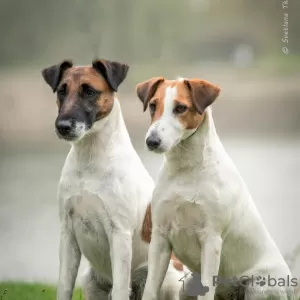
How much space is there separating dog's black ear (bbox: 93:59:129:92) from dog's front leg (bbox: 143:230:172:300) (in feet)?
2.81

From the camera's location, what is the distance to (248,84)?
4820mm

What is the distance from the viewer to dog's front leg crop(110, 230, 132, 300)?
13.0ft

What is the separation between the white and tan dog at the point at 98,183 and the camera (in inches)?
156

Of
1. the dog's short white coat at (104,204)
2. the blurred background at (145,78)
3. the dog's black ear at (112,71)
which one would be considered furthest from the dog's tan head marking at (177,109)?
the blurred background at (145,78)

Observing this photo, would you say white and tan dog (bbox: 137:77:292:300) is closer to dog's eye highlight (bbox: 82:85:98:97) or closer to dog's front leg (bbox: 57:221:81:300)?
dog's eye highlight (bbox: 82:85:98:97)

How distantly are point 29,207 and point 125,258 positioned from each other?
1192 millimetres

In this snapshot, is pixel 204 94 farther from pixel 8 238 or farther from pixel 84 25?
pixel 8 238

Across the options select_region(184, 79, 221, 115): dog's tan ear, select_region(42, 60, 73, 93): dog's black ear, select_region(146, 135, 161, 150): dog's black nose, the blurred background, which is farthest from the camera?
the blurred background

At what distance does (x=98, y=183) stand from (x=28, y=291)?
1.21m

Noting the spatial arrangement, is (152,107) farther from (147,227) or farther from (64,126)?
(147,227)

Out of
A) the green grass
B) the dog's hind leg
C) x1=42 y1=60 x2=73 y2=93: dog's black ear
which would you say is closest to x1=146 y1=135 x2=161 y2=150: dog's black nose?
x1=42 y1=60 x2=73 y2=93: dog's black ear

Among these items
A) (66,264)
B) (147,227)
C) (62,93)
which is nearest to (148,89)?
(62,93)

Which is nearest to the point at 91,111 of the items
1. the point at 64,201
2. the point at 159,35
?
the point at 64,201

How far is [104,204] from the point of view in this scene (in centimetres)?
399
